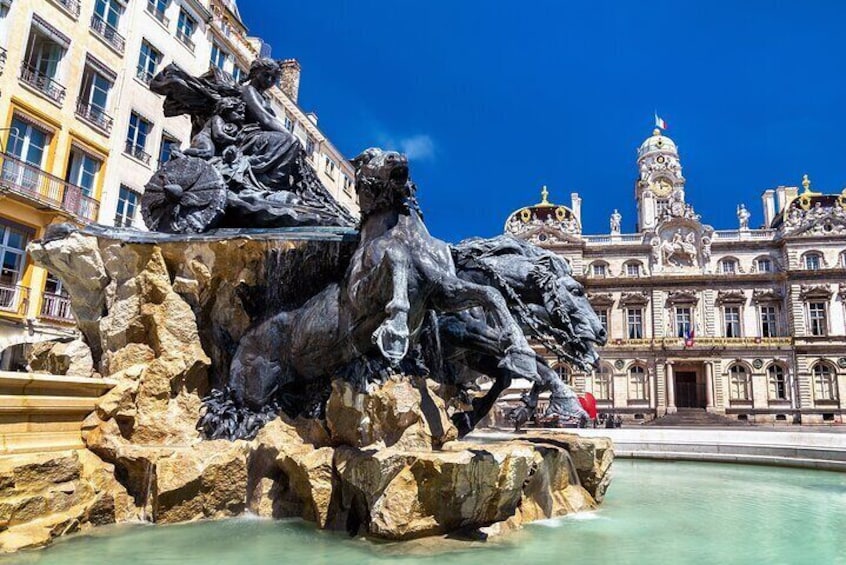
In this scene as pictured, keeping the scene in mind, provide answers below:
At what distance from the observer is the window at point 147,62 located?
77.0 ft

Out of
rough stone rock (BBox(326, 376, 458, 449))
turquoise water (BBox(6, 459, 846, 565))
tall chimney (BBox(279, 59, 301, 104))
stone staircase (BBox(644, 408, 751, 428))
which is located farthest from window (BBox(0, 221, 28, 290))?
stone staircase (BBox(644, 408, 751, 428))

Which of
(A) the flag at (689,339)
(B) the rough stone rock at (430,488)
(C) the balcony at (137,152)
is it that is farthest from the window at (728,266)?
(B) the rough stone rock at (430,488)

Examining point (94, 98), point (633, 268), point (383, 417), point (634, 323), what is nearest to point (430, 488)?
point (383, 417)

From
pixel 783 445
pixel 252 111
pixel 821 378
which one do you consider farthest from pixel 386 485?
pixel 821 378

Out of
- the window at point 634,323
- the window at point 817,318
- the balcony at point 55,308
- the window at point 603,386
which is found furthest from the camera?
the window at point 634,323

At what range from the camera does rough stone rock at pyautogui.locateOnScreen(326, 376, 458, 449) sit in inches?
205

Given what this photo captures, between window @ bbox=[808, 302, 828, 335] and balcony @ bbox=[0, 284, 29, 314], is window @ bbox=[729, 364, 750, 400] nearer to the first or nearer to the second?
window @ bbox=[808, 302, 828, 335]

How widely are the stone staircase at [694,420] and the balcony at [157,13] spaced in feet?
121

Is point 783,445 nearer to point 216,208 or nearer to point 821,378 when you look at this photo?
point 216,208

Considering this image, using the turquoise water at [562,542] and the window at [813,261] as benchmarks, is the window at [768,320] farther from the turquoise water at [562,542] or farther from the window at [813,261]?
the turquoise water at [562,542]

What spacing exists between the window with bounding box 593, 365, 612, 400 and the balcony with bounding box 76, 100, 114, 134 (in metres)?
37.8

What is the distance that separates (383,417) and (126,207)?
20.4 meters

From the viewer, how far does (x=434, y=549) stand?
445 centimetres

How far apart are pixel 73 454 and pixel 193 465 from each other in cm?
93
